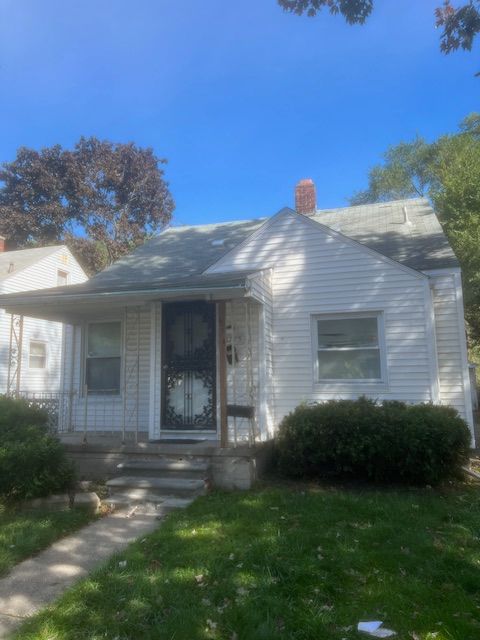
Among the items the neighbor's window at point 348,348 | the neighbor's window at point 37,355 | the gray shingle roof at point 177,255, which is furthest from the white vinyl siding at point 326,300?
the neighbor's window at point 37,355

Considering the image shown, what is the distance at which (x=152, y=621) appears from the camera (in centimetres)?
327

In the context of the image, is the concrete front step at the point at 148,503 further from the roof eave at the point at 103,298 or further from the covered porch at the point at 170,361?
the roof eave at the point at 103,298

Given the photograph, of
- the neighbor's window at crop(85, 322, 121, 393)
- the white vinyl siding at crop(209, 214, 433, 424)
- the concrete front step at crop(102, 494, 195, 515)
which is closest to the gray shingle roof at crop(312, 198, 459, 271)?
the white vinyl siding at crop(209, 214, 433, 424)

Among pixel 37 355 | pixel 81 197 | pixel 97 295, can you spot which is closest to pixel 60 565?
pixel 97 295

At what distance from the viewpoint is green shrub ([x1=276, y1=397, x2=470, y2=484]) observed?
21.5 ft

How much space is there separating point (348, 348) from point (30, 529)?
19.3 ft

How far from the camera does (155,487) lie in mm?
6449

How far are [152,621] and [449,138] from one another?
3349 centimetres

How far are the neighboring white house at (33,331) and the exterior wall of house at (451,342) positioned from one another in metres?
13.8

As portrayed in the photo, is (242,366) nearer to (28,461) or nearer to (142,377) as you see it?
(142,377)

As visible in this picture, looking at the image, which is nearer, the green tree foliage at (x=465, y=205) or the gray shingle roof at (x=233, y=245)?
the gray shingle roof at (x=233, y=245)

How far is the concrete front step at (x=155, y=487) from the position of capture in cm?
636

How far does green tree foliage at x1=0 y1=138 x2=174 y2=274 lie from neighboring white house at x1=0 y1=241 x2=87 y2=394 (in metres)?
10.1

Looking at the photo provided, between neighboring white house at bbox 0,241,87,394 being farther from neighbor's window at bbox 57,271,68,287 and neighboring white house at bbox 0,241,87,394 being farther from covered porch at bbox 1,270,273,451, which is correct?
covered porch at bbox 1,270,273,451
